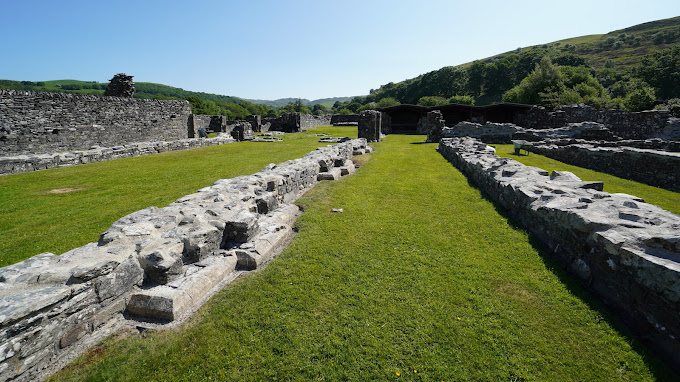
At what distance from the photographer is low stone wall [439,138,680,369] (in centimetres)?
327

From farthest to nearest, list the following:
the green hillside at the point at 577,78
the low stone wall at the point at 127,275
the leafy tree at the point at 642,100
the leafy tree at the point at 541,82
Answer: the leafy tree at the point at 541,82, the green hillside at the point at 577,78, the leafy tree at the point at 642,100, the low stone wall at the point at 127,275

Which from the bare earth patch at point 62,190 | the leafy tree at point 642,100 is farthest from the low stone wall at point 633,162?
the leafy tree at point 642,100

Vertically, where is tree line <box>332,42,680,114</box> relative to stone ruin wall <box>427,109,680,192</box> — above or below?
above

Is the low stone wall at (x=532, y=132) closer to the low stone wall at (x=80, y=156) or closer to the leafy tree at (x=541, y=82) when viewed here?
the low stone wall at (x=80, y=156)

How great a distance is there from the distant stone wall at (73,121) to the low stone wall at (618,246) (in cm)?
2244

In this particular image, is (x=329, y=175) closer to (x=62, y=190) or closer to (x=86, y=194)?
(x=86, y=194)

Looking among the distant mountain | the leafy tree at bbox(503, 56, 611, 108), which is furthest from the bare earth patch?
the distant mountain

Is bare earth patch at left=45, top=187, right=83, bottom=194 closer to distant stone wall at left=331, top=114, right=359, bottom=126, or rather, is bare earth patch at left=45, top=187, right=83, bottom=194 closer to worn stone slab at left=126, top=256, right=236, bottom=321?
worn stone slab at left=126, top=256, right=236, bottom=321

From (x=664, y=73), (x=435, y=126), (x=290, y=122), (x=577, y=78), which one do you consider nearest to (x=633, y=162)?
(x=435, y=126)

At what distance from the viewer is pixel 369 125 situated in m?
25.4

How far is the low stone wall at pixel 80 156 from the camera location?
12.4 metres

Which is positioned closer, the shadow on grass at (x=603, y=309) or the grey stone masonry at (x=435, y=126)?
the shadow on grass at (x=603, y=309)

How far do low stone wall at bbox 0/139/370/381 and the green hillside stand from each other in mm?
46962

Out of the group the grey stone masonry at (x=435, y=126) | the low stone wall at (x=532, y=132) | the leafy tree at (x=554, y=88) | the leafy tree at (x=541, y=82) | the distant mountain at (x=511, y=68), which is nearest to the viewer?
the low stone wall at (x=532, y=132)
